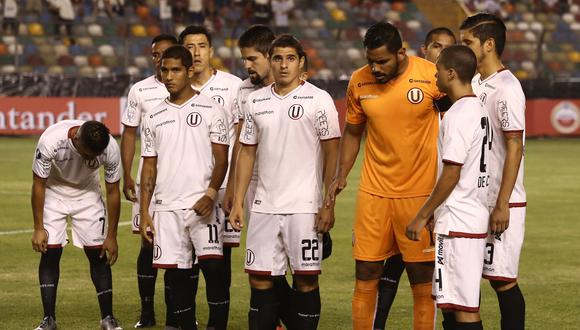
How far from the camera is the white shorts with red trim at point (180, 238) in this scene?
311 inches

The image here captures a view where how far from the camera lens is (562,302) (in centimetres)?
995

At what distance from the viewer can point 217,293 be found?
8305mm

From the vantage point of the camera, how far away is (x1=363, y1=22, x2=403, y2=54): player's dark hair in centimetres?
715

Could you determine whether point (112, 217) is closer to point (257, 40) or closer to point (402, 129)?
point (257, 40)

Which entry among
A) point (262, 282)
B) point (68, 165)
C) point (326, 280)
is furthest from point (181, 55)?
point (326, 280)

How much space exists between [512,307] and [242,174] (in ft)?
6.17

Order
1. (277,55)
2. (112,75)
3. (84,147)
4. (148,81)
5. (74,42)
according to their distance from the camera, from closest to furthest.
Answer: (277,55)
(84,147)
(148,81)
(112,75)
(74,42)

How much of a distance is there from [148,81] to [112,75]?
18.3m

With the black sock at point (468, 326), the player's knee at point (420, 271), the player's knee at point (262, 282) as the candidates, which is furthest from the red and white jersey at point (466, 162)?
the player's knee at point (262, 282)

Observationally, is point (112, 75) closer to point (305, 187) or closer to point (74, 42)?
point (74, 42)

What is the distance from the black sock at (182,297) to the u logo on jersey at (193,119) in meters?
0.98

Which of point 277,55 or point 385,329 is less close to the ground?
point 277,55

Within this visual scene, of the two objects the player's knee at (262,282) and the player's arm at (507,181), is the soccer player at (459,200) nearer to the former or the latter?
the player's arm at (507,181)

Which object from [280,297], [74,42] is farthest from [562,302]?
[74,42]
